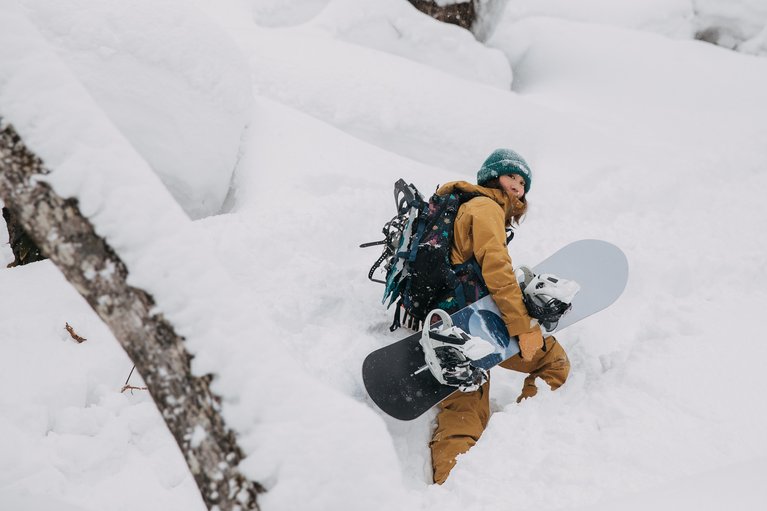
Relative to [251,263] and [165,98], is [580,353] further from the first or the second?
[165,98]

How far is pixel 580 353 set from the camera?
11.5ft

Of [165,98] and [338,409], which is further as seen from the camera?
[165,98]

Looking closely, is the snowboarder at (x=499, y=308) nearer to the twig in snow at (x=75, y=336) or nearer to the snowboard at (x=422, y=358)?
the snowboard at (x=422, y=358)

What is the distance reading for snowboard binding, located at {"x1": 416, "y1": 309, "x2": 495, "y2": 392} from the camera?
2.99m

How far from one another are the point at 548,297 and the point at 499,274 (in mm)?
328

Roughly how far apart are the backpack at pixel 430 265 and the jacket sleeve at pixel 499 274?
19cm

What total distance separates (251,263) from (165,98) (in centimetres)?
166

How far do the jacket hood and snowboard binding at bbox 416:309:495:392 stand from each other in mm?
840

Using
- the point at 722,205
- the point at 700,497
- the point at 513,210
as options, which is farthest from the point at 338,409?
the point at 722,205

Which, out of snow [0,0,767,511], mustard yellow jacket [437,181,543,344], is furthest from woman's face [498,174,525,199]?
snow [0,0,767,511]

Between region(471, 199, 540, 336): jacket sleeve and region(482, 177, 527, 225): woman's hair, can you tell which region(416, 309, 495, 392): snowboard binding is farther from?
region(482, 177, 527, 225): woman's hair

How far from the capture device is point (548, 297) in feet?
10.4

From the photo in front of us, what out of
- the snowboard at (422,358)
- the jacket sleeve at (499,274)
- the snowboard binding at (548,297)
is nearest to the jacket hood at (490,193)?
the jacket sleeve at (499,274)

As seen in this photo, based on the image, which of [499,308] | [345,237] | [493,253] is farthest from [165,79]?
[499,308]
